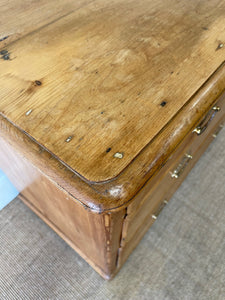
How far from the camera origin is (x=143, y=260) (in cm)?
83

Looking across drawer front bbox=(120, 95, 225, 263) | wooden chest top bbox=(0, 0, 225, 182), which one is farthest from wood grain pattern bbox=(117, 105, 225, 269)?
wooden chest top bbox=(0, 0, 225, 182)

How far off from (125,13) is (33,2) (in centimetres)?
24

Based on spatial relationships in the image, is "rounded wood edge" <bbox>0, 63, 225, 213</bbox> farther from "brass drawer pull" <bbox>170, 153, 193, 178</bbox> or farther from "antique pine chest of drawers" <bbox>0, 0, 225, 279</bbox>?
"brass drawer pull" <bbox>170, 153, 193, 178</bbox>

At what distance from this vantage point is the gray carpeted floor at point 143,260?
2.53 ft

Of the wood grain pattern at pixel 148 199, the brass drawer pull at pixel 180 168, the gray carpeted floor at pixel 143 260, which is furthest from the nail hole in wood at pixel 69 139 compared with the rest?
the gray carpeted floor at pixel 143 260

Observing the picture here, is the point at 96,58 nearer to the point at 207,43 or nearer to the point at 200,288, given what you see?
the point at 207,43

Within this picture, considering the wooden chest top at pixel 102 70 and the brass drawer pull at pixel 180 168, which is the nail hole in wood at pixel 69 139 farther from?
the brass drawer pull at pixel 180 168

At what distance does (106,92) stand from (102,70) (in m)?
0.06

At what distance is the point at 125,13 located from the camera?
0.61 m

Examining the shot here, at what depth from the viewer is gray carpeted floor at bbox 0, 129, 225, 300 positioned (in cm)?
77

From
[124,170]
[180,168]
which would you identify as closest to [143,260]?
[180,168]

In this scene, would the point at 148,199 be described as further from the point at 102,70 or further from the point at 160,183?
the point at 102,70

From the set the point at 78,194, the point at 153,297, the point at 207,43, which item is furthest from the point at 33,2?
the point at 153,297

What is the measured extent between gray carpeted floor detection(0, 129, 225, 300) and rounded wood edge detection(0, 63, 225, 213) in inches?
21.9
